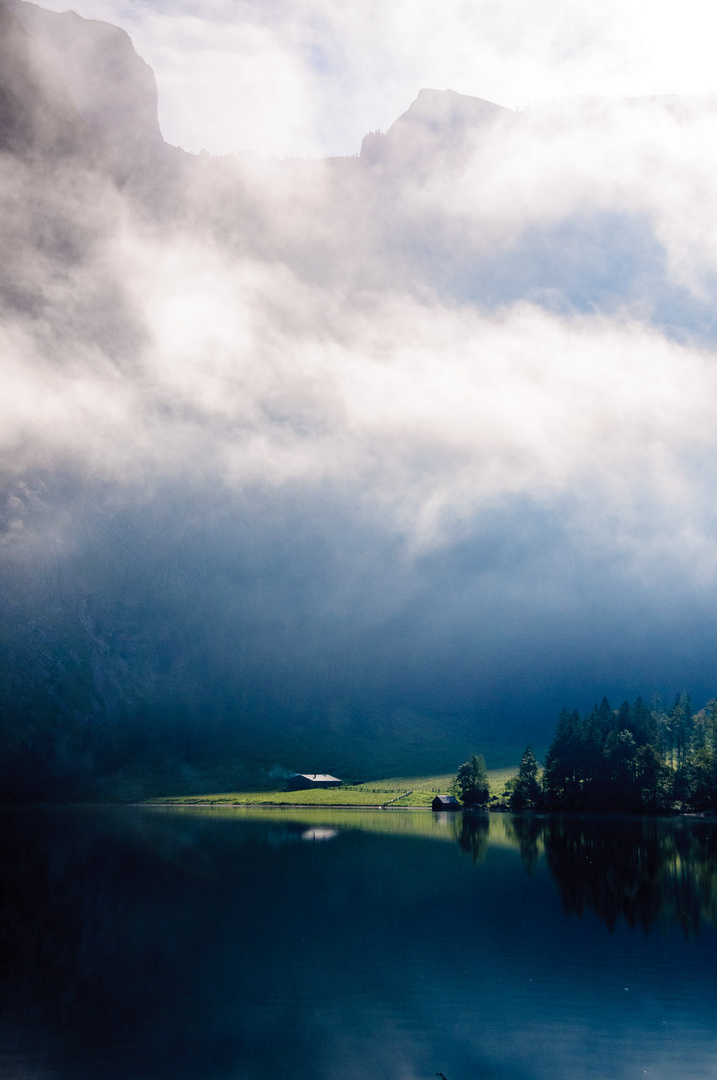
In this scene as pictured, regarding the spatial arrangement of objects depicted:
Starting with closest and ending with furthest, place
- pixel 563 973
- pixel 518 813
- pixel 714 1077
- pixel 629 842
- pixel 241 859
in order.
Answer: pixel 714 1077 < pixel 563 973 < pixel 241 859 < pixel 629 842 < pixel 518 813

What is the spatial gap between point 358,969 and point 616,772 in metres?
136

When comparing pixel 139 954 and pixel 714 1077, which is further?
pixel 139 954

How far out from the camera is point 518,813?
168m

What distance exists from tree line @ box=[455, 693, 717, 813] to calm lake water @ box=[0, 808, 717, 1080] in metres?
87.4

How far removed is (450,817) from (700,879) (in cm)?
10157

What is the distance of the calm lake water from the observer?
26.8m

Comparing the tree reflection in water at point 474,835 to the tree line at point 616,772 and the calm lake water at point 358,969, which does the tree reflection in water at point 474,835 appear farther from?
the tree line at point 616,772

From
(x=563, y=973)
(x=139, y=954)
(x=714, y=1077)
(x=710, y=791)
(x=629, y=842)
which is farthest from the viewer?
(x=710, y=791)

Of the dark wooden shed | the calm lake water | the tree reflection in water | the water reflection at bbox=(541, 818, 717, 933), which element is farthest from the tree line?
the calm lake water

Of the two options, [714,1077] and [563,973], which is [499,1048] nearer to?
[714,1077]

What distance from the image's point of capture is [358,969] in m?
37.2

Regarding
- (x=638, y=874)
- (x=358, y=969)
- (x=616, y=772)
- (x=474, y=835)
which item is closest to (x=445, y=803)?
(x=616, y=772)

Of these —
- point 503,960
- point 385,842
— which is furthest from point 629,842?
point 503,960

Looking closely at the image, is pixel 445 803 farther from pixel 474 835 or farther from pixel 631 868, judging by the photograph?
pixel 631 868
